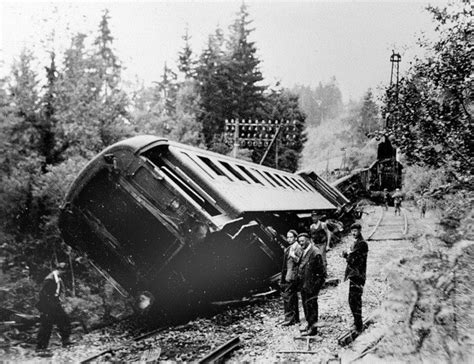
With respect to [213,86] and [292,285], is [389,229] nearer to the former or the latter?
[292,285]

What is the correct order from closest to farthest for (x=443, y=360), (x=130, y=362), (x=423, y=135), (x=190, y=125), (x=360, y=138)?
1. (x=443, y=360)
2. (x=130, y=362)
3. (x=423, y=135)
4. (x=190, y=125)
5. (x=360, y=138)

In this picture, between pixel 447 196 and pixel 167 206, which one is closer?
pixel 167 206

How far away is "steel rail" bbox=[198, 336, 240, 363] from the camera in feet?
17.8

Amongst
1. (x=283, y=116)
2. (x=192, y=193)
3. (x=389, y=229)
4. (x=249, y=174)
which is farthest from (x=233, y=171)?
(x=283, y=116)

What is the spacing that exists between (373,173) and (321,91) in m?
88.1

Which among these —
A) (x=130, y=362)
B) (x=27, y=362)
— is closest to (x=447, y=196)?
(x=130, y=362)

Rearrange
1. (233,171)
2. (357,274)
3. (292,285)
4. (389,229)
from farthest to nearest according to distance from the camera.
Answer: (389,229)
(233,171)
(292,285)
(357,274)

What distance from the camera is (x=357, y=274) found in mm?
6039

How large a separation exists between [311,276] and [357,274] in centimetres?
69

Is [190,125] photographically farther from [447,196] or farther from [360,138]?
[360,138]

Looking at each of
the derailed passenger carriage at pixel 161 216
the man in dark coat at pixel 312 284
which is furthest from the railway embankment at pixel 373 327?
the derailed passenger carriage at pixel 161 216

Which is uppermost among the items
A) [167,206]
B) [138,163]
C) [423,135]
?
[423,135]

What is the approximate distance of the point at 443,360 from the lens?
341 centimetres

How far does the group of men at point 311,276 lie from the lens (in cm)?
599
